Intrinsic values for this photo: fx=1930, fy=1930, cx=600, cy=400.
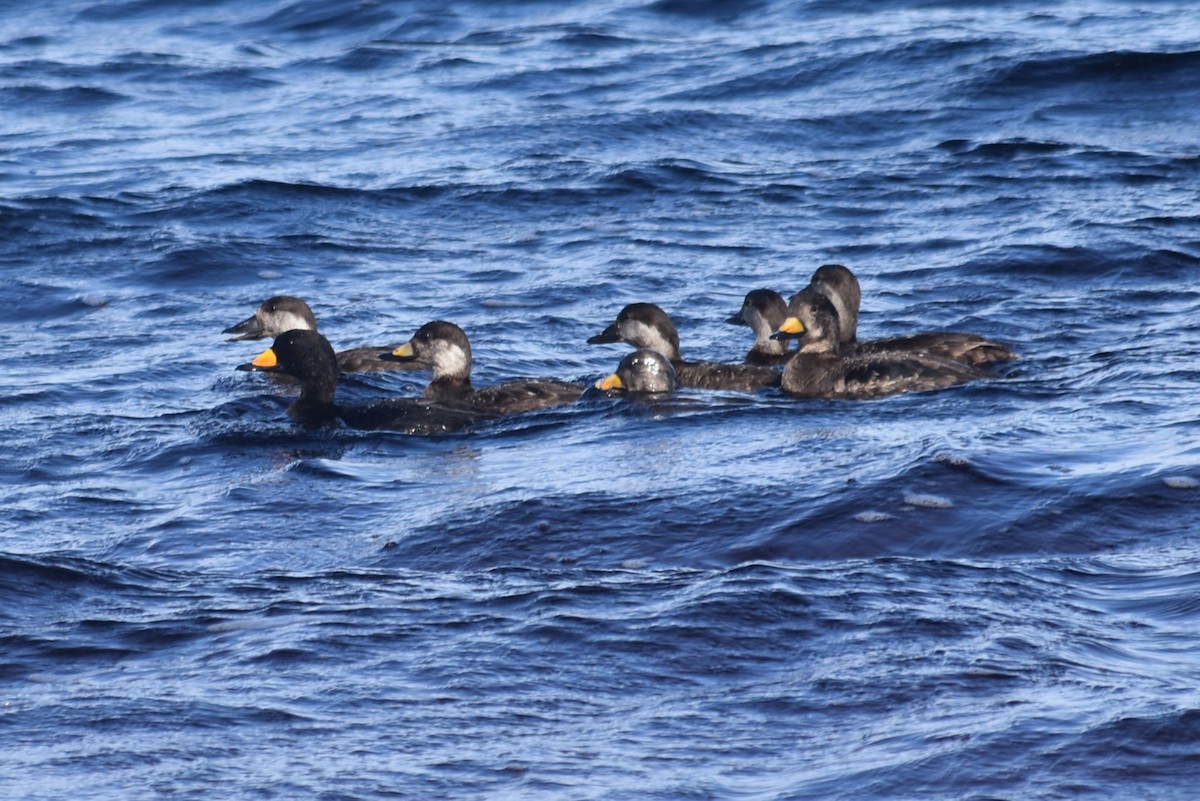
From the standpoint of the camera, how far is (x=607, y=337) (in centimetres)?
1214

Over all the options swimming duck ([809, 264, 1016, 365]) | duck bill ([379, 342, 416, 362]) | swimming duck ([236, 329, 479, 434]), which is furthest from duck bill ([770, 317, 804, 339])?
duck bill ([379, 342, 416, 362])

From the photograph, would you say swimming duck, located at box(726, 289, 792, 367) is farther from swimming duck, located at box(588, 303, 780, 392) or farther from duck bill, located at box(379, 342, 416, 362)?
duck bill, located at box(379, 342, 416, 362)

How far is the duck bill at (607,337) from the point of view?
1205 centimetres

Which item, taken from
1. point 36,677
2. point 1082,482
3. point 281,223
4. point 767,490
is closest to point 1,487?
point 36,677

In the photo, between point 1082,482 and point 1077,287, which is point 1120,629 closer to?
point 1082,482

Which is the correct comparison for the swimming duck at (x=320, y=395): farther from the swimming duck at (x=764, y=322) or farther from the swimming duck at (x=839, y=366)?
the swimming duck at (x=764, y=322)

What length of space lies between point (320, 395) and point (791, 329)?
2867mm

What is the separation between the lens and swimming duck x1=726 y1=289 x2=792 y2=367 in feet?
39.9

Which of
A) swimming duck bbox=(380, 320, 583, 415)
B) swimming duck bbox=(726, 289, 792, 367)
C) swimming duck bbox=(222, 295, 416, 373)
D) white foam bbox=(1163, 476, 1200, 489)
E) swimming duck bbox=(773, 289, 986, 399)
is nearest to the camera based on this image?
white foam bbox=(1163, 476, 1200, 489)

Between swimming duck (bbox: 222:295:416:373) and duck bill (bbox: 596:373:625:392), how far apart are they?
69.6 inches

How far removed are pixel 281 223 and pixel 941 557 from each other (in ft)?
31.5

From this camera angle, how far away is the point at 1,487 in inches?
377

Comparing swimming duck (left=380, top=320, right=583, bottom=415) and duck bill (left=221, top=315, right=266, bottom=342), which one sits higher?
duck bill (left=221, top=315, right=266, bottom=342)

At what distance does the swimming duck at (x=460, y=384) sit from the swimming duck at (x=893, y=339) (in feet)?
6.07
